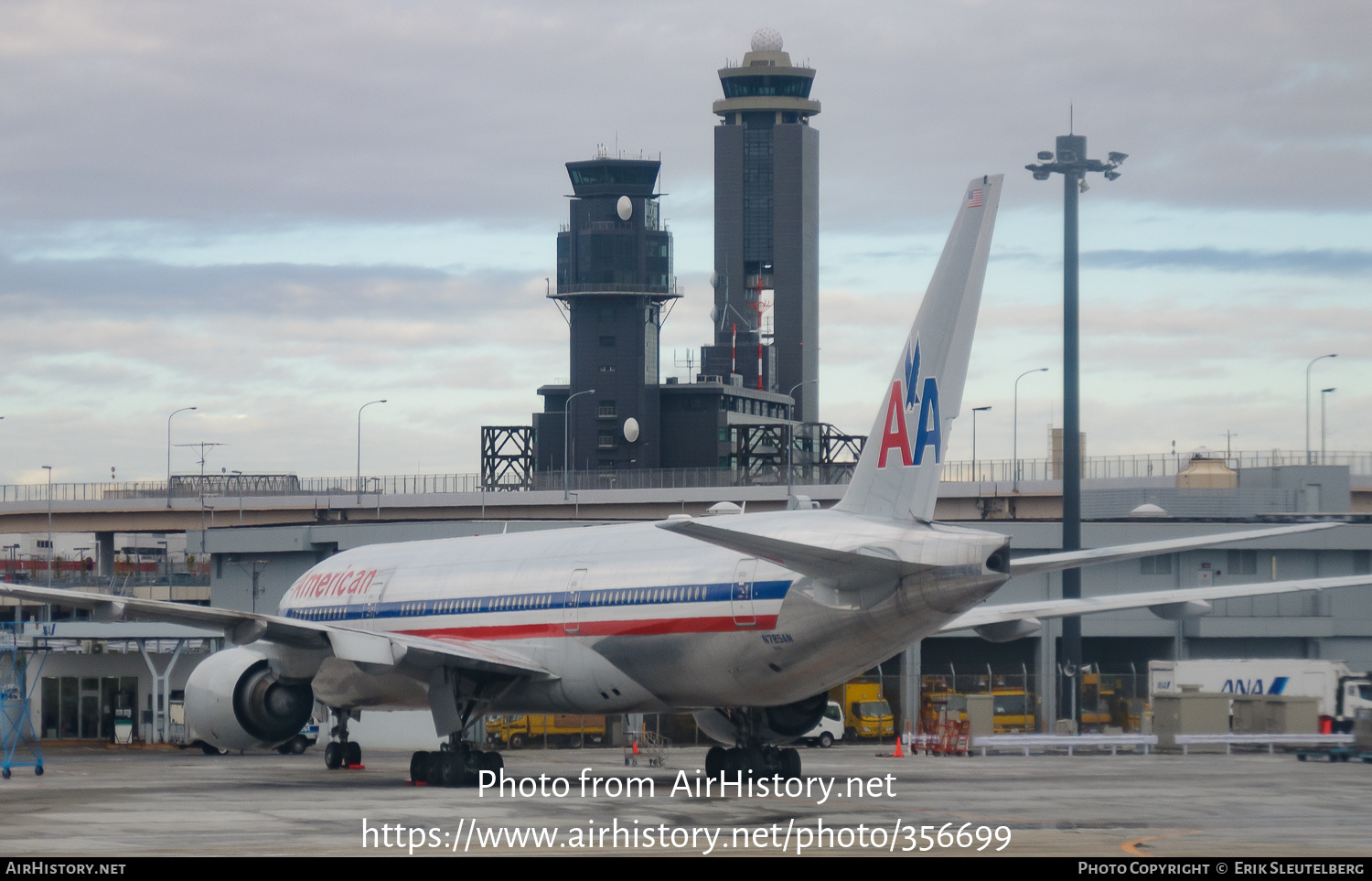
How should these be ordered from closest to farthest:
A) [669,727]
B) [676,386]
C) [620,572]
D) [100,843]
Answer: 1. [100,843]
2. [620,572]
3. [669,727]
4. [676,386]

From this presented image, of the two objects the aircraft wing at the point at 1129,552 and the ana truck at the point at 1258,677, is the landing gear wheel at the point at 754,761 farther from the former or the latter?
the ana truck at the point at 1258,677

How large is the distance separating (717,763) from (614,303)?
299 ft

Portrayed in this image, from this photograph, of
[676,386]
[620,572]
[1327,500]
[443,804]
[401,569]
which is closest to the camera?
[443,804]

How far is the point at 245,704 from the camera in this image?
33.5 metres

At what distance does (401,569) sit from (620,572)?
316 inches

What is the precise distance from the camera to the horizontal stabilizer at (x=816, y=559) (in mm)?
23188

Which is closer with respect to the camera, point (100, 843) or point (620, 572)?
point (100, 843)

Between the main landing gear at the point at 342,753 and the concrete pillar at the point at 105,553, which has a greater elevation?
the concrete pillar at the point at 105,553

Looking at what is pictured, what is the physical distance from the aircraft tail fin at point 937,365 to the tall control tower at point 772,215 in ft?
393

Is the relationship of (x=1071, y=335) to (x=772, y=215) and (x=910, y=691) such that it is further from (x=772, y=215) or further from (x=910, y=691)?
(x=772, y=215)

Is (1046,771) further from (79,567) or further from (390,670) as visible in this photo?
(79,567)

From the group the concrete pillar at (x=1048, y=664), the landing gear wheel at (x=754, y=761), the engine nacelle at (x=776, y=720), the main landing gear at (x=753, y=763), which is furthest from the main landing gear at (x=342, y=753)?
the concrete pillar at (x=1048, y=664)

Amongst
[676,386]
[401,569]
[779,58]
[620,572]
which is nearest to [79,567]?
[676,386]

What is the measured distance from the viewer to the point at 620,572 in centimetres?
3000
